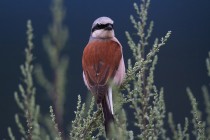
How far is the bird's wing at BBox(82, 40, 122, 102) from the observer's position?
83.7 inches

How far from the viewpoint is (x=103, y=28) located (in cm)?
260

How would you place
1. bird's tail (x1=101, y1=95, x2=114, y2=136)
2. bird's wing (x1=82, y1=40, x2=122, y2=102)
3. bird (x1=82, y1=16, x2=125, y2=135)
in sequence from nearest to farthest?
1. bird's tail (x1=101, y1=95, x2=114, y2=136)
2. bird (x1=82, y1=16, x2=125, y2=135)
3. bird's wing (x1=82, y1=40, x2=122, y2=102)

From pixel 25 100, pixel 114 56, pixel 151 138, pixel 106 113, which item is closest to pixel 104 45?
pixel 114 56

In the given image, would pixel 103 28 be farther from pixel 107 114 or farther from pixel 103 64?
pixel 107 114

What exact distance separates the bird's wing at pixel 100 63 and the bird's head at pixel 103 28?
0.46 ft

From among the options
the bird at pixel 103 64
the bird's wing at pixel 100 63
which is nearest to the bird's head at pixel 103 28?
the bird at pixel 103 64

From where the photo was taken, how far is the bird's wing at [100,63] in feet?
6.98

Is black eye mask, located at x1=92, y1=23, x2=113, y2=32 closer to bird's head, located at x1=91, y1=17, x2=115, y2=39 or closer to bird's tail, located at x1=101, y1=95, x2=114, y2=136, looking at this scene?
bird's head, located at x1=91, y1=17, x2=115, y2=39

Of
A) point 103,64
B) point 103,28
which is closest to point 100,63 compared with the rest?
point 103,64

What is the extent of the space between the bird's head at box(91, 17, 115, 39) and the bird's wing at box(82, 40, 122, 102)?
14 centimetres

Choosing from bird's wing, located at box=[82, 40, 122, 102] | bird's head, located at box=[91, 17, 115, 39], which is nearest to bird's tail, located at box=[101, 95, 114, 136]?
bird's wing, located at box=[82, 40, 122, 102]

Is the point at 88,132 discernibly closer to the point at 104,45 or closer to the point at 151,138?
the point at 151,138

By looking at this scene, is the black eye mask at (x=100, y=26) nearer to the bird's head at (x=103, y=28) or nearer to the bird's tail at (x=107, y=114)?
the bird's head at (x=103, y=28)

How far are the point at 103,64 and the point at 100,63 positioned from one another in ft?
0.09
